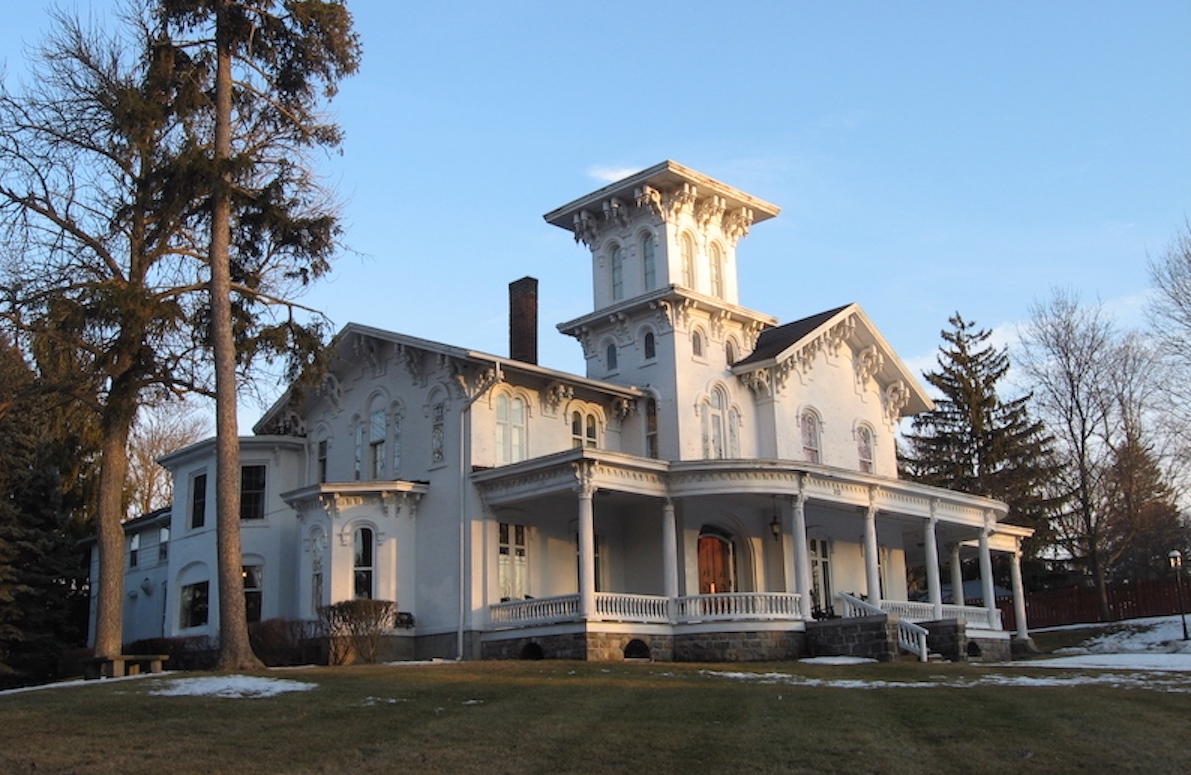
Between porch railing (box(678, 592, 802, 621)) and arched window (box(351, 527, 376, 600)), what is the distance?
7026mm

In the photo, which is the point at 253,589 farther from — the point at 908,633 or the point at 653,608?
the point at 908,633

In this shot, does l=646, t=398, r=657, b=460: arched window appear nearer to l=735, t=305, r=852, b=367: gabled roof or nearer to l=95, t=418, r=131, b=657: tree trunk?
l=735, t=305, r=852, b=367: gabled roof

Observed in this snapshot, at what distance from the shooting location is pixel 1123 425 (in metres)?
45.2

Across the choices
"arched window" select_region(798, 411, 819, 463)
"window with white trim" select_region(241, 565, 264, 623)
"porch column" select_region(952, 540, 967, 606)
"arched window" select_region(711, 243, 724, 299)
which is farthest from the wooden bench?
"porch column" select_region(952, 540, 967, 606)

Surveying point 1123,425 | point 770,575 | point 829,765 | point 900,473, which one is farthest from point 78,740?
point 900,473

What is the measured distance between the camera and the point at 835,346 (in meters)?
34.0

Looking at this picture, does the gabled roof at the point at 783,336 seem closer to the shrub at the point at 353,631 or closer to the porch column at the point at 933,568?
the porch column at the point at 933,568

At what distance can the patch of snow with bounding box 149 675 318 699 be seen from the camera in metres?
17.0

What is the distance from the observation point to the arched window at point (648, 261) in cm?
3191

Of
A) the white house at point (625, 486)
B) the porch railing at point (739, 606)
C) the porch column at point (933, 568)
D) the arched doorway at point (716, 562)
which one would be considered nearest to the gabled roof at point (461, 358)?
the white house at point (625, 486)

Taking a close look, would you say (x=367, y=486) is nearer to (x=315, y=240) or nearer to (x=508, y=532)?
(x=508, y=532)

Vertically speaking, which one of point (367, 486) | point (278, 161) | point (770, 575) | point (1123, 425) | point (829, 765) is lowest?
point (829, 765)

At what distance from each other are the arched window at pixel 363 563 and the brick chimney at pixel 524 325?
622cm

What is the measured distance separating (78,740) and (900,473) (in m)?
44.5
